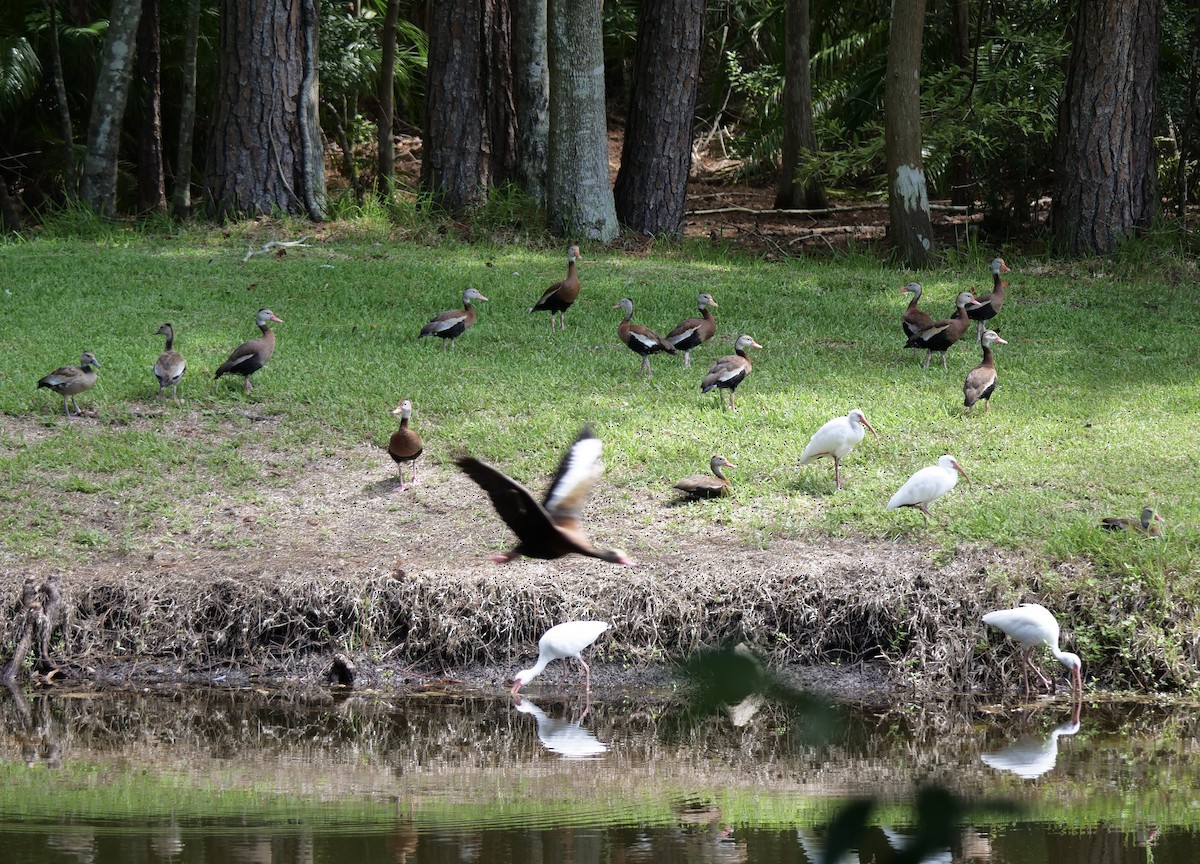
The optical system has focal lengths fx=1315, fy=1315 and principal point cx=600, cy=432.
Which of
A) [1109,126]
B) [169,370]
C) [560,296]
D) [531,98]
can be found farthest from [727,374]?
[531,98]

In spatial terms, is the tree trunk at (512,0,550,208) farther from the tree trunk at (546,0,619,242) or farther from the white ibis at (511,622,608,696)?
the white ibis at (511,622,608,696)

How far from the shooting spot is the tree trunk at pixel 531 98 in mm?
17266

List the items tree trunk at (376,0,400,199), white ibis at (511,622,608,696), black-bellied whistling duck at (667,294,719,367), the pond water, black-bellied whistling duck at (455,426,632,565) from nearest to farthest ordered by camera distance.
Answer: black-bellied whistling duck at (455,426,632,565) < the pond water < white ibis at (511,622,608,696) < black-bellied whistling duck at (667,294,719,367) < tree trunk at (376,0,400,199)

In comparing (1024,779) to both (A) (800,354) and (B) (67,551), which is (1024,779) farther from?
(A) (800,354)

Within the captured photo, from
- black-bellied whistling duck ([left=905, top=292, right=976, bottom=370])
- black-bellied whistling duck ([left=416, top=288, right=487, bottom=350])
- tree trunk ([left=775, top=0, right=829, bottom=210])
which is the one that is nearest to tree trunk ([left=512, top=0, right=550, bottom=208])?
tree trunk ([left=775, top=0, right=829, bottom=210])

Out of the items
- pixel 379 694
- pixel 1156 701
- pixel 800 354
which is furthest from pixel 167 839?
pixel 800 354

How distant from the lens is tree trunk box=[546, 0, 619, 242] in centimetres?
1575

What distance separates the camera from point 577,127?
1602 centimetres

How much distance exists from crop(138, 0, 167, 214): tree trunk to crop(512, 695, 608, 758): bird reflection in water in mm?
13340

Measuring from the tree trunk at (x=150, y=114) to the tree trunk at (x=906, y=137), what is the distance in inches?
396

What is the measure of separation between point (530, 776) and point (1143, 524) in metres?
4.06

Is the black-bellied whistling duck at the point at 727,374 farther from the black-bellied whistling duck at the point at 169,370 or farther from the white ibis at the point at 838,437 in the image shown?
the black-bellied whistling duck at the point at 169,370

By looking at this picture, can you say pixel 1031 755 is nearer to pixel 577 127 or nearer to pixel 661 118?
pixel 577 127

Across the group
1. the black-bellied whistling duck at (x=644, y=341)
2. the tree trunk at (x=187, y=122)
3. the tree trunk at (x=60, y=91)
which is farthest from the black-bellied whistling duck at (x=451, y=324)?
the tree trunk at (x=60, y=91)
